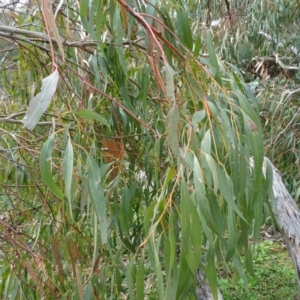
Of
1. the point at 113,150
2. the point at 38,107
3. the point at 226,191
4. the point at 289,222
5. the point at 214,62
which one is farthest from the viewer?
the point at 289,222

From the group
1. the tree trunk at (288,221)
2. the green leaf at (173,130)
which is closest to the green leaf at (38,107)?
the green leaf at (173,130)

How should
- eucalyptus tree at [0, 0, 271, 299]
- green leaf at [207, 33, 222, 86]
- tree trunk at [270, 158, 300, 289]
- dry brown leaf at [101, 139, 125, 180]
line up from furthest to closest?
tree trunk at [270, 158, 300, 289] → dry brown leaf at [101, 139, 125, 180] → green leaf at [207, 33, 222, 86] → eucalyptus tree at [0, 0, 271, 299]

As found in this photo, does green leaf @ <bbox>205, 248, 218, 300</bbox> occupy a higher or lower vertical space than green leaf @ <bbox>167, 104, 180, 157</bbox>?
lower

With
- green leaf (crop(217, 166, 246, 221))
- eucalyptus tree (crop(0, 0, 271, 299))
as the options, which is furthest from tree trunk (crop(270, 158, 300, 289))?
green leaf (crop(217, 166, 246, 221))

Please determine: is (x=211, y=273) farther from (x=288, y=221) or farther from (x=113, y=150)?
(x=288, y=221)

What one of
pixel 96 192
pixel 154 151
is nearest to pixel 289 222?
pixel 154 151

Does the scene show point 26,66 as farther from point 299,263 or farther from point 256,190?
point 299,263

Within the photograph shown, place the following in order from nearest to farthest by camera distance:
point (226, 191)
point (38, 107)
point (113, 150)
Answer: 1. point (38, 107)
2. point (226, 191)
3. point (113, 150)

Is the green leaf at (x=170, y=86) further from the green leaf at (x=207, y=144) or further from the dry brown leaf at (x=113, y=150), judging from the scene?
the dry brown leaf at (x=113, y=150)

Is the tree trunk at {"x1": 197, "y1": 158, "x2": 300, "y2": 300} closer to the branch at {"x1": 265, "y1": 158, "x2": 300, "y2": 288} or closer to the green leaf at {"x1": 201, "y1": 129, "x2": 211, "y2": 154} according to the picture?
the branch at {"x1": 265, "y1": 158, "x2": 300, "y2": 288}

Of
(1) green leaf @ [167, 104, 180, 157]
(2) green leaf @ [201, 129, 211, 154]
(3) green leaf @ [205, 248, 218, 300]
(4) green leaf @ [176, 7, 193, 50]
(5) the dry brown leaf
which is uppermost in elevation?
(4) green leaf @ [176, 7, 193, 50]

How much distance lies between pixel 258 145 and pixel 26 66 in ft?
3.53

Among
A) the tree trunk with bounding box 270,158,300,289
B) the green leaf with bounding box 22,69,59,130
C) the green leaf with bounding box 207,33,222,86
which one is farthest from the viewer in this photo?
the tree trunk with bounding box 270,158,300,289

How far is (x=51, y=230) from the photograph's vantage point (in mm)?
1516
